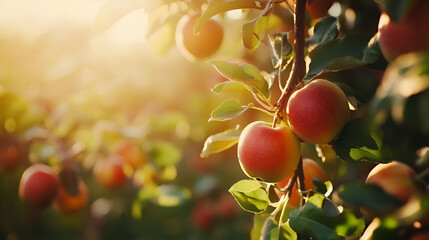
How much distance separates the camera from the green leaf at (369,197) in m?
0.47

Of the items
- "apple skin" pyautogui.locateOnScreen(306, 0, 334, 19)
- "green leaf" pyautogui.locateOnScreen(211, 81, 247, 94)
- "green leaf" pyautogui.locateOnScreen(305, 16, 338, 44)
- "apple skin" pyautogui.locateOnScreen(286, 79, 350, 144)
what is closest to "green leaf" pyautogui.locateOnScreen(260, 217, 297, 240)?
"apple skin" pyautogui.locateOnScreen(286, 79, 350, 144)

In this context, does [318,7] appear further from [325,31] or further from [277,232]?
[277,232]

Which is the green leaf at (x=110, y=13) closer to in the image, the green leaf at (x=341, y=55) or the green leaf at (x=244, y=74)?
the green leaf at (x=244, y=74)

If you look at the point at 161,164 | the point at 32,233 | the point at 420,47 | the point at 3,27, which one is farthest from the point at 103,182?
the point at 3,27

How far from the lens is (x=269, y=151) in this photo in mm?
703

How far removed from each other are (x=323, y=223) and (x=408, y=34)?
299 mm

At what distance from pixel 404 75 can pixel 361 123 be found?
0.31 m

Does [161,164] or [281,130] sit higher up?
[281,130]

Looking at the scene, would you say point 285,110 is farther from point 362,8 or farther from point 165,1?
point 362,8

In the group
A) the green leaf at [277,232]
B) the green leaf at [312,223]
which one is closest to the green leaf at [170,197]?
the green leaf at [277,232]

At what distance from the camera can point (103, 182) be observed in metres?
1.99

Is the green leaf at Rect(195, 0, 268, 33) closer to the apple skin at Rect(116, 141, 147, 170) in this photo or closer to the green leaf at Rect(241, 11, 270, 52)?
the green leaf at Rect(241, 11, 270, 52)

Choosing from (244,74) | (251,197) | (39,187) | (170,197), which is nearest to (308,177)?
(251,197)

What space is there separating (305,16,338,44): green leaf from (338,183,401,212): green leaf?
1.27 feet
